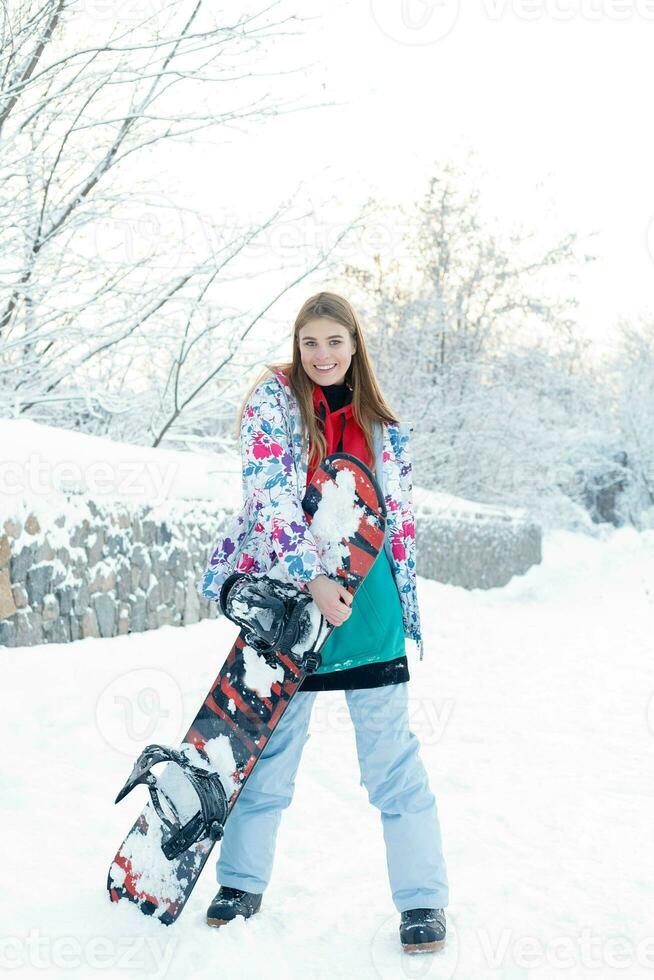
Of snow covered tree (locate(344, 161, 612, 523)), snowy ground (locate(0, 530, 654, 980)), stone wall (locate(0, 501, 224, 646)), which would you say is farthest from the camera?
snow covered tree (locate(344, 161, 612, 523))

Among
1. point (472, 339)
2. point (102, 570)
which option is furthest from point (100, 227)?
point (472, 339)

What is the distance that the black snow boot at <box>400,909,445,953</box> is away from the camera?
77.9 inches

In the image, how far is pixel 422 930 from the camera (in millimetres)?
1986

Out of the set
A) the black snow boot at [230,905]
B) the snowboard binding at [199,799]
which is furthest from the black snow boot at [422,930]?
the snowboard binding at [199,799]

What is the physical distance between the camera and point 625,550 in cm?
2012

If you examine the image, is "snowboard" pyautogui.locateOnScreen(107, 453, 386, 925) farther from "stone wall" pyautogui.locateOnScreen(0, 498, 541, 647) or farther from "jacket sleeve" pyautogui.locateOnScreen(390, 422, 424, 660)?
"stone wall" pyautogui.locateOnScreen(0, 498, 541, 647)

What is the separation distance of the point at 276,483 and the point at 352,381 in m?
0.45

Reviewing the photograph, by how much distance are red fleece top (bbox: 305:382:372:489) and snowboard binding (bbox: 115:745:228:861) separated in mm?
939

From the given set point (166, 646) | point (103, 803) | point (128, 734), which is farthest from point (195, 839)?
point (166, 646)

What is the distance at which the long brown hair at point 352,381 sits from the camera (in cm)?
229

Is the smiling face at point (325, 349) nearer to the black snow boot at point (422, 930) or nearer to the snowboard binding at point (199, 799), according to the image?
the snowboard binding at point (199, 799)

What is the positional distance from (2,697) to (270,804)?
1.91 meters

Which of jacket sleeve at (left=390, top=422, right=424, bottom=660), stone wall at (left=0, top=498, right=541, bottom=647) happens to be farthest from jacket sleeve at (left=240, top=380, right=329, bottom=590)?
stone wall at (left=0, top=498, right=541, bottom=647)

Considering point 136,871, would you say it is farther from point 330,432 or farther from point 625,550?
point 625,550
